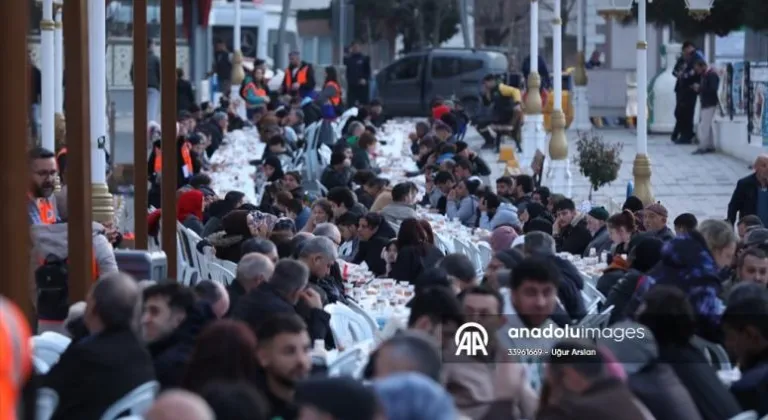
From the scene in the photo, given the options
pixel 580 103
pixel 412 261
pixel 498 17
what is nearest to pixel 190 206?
pixel 412 261

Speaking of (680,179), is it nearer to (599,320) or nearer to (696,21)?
(696,21)

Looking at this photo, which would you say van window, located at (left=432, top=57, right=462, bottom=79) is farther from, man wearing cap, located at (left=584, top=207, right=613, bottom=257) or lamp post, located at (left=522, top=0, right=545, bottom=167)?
man wearing cap, located at (left=584, top=207, right=613, bottom=257)

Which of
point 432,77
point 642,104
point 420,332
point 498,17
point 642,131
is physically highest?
point 498,17

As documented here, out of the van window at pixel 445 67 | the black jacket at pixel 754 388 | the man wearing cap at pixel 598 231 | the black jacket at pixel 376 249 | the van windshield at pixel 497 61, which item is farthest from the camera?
the van window at pixel 445 67

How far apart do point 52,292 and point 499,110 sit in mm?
21392

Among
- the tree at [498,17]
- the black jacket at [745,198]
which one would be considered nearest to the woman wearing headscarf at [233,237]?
the black jacket at [745,198]

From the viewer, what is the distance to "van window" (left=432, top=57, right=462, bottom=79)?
3844cm

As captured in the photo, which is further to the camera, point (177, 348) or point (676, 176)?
point (676, 176)

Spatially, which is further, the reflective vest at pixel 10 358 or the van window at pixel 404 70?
the van window at pixel 404 70

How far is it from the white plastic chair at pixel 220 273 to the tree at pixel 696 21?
67.2ft

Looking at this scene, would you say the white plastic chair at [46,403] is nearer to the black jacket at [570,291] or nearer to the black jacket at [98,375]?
the black jacket at [98,375]

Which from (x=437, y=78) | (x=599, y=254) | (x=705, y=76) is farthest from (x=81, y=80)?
(x=437, y=78)

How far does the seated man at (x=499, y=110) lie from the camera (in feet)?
98.6
